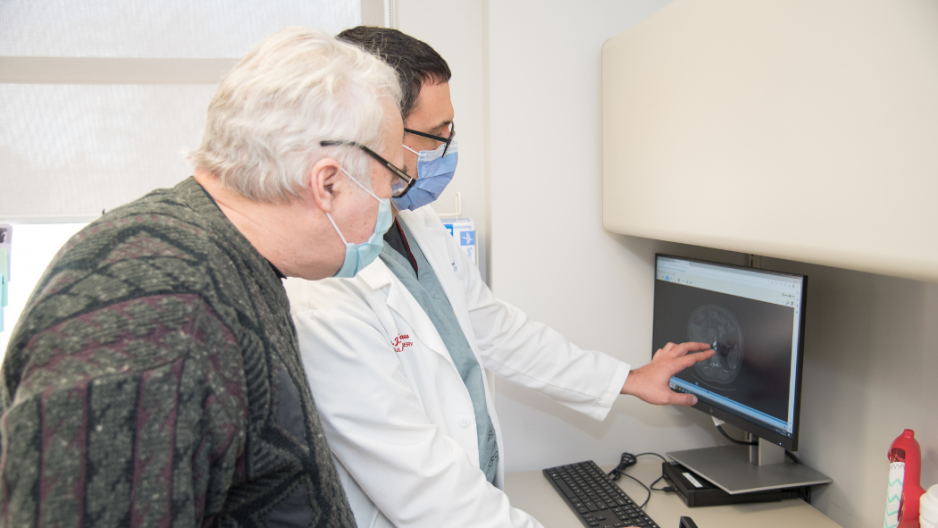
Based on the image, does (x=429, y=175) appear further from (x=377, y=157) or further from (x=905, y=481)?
(x=905, y=481)

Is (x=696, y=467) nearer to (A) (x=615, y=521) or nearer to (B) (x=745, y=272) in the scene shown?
(A) (x=615, y=521)

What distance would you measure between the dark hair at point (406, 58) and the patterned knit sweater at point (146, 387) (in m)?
0.56

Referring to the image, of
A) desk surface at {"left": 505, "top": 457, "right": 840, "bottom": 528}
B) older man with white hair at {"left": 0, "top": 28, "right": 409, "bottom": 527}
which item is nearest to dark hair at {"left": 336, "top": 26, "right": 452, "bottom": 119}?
older man with white hair at {"left": 0, "top": 28, "right": 409, "bottom": 527}

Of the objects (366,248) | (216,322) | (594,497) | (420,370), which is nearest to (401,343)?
(420,370)

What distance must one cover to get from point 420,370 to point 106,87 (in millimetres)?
1243

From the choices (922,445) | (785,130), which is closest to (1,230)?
(785,130)

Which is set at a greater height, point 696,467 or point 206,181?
point 206,181

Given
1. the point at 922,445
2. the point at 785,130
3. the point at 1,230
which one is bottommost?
the point at 922,445

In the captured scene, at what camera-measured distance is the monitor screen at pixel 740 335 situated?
112cm

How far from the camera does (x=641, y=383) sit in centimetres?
130

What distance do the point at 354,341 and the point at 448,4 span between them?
106cm

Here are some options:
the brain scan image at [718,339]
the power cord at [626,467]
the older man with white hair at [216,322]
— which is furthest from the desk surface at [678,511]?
the older man with white hair at [216,322]

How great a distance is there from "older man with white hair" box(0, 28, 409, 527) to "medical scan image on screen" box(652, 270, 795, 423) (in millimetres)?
826

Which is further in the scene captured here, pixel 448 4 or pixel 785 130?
pixel 448 4
